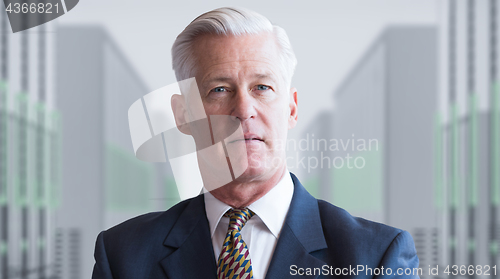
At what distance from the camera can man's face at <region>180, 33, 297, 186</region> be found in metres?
0.82

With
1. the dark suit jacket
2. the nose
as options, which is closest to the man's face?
the nose

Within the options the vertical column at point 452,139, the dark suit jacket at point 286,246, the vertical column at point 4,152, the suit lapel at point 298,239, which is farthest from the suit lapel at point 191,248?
the vertical column at point 4,152

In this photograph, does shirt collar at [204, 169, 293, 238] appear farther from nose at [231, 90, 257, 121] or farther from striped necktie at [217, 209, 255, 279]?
nose at [231, 90, 257, 121]

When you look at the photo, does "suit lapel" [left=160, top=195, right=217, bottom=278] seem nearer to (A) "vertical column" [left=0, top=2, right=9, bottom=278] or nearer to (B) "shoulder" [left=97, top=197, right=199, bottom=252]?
(B) "shoulder" [left=97, top=197, right=199, bottom=252]

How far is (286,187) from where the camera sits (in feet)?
2.86

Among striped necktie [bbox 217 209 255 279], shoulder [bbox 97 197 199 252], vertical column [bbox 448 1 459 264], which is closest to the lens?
striped necktie [bbox 217 209 255 279]

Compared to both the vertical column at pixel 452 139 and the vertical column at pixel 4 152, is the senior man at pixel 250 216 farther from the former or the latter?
the vertical column at pixel 4 152

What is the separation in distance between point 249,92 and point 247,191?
0.19 metres

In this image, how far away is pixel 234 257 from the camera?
785 millimetres

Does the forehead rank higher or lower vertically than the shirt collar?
higher

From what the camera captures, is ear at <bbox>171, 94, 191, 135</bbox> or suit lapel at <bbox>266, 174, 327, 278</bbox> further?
ear at <bbox>171, 94, 191, 135</bbox>

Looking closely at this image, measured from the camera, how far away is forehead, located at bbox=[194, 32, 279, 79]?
0.83 m

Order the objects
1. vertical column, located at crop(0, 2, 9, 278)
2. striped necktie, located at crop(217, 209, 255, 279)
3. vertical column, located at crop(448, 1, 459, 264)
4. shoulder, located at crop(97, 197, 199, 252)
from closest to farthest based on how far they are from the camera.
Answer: striped necktie, located at crop(217, 209, 255, 279)
shoulder, located at crop(97, 197, 199, 252)
vertical column, located at crop(448, 1, 459, 264)
vertical column, located at crop(0, 2, 9, 278)

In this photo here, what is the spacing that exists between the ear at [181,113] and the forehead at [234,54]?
10cm
